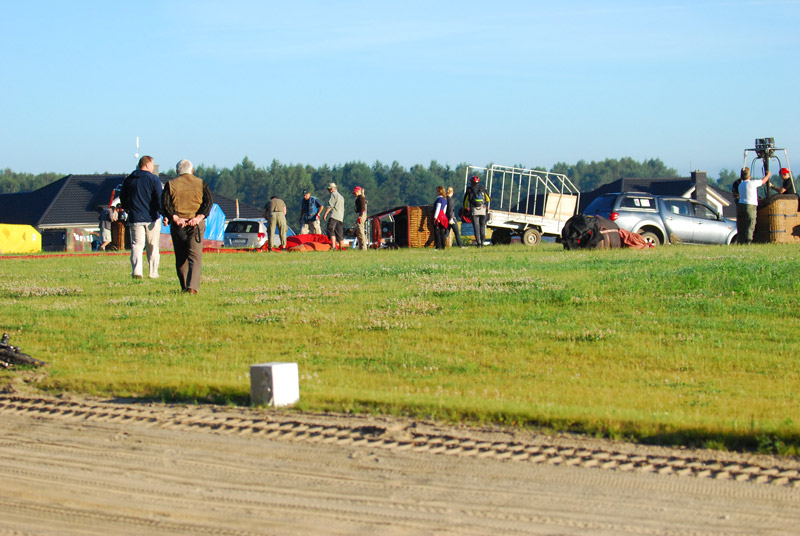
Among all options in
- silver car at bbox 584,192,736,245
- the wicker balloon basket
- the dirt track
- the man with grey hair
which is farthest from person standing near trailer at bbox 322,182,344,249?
the dirt track

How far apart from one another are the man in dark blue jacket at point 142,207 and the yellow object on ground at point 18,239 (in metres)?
27.0

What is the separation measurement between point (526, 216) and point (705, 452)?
2776cm

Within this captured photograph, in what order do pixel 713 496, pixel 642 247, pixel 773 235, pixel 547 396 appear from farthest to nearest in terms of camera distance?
pixel 773 235, pixel 642 247, pixel 547 396, pixel 713 496

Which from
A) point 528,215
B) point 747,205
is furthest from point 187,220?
point 528,215

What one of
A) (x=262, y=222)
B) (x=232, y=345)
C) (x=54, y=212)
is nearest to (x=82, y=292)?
(x=232, y=345)

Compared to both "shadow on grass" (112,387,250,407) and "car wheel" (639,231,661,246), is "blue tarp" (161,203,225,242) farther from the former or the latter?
"shadow on grass" (112,387,250,407)

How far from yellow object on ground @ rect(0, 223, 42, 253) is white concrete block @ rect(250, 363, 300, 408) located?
36.5 m

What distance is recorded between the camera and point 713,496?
185 inches

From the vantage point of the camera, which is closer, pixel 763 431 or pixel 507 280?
pixel 763 431

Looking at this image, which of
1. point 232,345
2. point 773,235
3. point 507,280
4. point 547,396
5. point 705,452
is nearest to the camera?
point 705,452

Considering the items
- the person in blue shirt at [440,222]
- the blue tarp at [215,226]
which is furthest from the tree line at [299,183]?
the person in blue shirt at [440,222]

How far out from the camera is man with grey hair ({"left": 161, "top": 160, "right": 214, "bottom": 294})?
508 inches

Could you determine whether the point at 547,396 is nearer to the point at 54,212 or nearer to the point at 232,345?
the point at 232,345

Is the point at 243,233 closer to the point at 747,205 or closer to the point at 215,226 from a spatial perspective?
the point at 215,226
